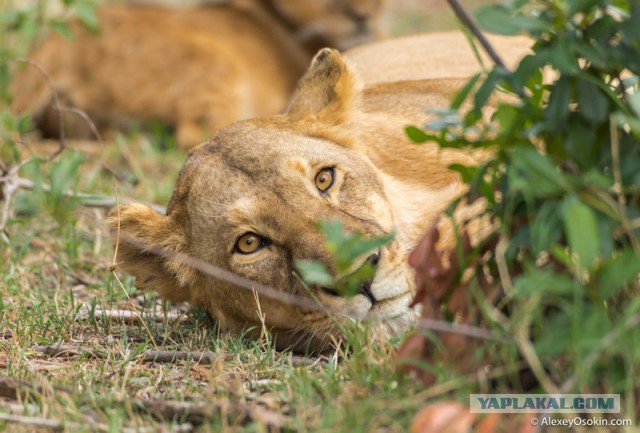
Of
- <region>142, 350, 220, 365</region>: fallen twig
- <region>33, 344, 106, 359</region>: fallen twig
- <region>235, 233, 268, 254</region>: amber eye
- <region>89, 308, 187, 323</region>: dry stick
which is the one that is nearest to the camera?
<region>142, 350, 220, 365</region>: fallen twig

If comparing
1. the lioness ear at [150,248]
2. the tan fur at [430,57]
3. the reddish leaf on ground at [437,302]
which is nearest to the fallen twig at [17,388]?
the reddish leaf on ground at [437,302]

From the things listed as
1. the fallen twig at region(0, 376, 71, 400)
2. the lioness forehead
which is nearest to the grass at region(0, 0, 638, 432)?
the fallen twig at region(0, 376, 71, 400)

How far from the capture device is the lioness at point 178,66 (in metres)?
7.86

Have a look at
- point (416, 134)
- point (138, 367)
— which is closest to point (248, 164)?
point (138, 367)

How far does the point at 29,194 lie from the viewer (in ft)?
14.8

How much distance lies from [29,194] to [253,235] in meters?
1.56

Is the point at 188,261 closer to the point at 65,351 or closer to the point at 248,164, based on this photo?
the point at 248,164

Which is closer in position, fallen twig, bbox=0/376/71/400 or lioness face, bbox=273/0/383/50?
fallen twig, bbox=0/376/71/400

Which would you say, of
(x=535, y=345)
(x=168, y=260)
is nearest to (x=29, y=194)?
(x=168, y=260)

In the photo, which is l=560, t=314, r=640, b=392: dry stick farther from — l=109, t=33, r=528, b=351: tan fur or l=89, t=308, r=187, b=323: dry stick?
l=89, t=308, r=187, b=323: dry stick

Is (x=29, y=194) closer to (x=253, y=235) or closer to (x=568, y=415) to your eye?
(x=253, y=235)

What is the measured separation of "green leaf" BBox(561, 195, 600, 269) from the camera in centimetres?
212

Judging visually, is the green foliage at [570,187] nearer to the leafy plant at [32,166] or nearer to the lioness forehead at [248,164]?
the lioness forehead at [248,164]

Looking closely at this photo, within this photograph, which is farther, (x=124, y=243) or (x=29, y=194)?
(x=29, y=194)
